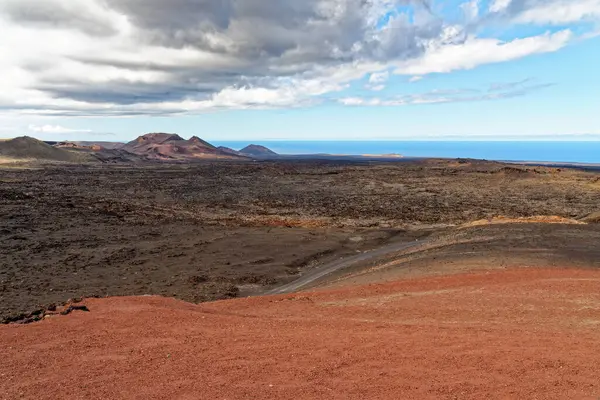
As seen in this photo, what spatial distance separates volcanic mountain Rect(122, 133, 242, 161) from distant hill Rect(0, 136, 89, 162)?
Answer: 106ft

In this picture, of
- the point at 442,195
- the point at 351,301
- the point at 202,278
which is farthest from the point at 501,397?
the point at 442,195

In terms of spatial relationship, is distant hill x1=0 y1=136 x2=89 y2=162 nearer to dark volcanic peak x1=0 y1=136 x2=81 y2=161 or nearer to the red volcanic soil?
dark volcanic peak x1=0 y1=136 x2=81 y2=161

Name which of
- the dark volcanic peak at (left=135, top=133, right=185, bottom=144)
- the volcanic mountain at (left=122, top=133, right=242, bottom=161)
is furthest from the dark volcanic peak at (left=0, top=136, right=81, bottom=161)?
the dark volcanic peak at (left=135, top=133, right=185, bottom=144)

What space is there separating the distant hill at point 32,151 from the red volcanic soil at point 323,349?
10926cm

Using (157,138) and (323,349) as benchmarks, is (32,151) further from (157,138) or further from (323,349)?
(323,349)

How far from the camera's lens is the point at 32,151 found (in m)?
108

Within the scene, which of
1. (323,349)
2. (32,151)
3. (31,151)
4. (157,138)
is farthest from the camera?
(157,138)

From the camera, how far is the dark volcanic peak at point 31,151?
104875 millimetres

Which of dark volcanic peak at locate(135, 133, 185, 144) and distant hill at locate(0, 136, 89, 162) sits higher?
dark volcanic peak at locate(135, 133, 185, 144)

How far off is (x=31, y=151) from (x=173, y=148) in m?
59.9

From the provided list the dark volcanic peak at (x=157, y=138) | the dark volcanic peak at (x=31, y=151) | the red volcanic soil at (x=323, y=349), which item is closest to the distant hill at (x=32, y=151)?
the dark volcanic peak at (x=31, y=151)

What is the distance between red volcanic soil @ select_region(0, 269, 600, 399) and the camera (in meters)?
6.94

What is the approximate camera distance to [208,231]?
3034 cm

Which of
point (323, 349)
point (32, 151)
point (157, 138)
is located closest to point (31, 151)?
point (32, 151)
